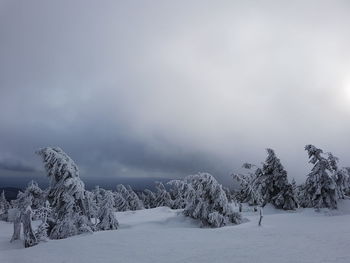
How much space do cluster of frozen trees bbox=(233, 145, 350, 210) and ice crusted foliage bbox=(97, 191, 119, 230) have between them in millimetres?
21610

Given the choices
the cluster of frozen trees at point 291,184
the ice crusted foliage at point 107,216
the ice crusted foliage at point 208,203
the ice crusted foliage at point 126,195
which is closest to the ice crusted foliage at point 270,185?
the cluster of frozen trees at point 291,184

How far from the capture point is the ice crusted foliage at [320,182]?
34.1 meters

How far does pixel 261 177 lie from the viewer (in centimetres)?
4597

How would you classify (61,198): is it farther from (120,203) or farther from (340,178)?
(120,203)

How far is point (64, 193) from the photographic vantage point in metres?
28.1

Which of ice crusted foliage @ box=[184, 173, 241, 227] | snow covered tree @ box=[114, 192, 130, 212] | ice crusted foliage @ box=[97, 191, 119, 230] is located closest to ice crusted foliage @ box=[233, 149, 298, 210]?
ice crusted foliage @ box=[184, 173, 241, 227]

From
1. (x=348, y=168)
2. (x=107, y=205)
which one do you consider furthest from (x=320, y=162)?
(x=107, y=205)

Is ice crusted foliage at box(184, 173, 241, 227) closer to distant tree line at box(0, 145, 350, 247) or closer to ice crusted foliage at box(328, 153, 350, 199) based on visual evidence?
distant tree line at box(0, 145, 350, 247)

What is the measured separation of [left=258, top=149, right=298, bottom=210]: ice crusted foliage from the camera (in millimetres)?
43469

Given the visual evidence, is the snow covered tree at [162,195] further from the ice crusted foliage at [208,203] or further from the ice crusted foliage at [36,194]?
the ice crusted foliage at [36,194]

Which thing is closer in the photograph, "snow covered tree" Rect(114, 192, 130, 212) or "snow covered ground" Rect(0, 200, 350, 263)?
"snow covered ground" Rect(0, 200, 350, 263)

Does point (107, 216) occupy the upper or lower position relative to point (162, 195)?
lower

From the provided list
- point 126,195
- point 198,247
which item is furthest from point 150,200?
point 198,247

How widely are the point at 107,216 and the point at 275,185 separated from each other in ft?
85.6
